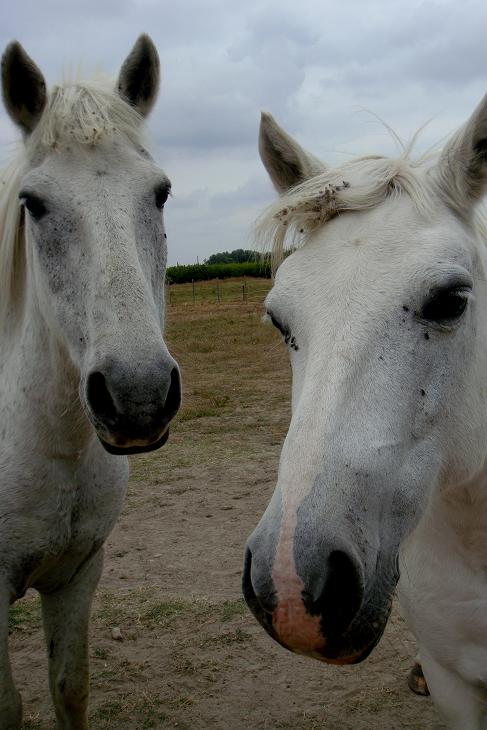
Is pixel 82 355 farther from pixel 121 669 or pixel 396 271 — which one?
pixel 121 669

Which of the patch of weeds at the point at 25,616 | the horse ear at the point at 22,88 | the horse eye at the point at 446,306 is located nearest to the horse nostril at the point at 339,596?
the horse eye at the point at 446,306

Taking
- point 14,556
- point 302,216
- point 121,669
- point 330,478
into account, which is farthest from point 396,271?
point 121,669

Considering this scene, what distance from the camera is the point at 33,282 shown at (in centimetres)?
299

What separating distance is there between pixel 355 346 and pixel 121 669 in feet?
10.7

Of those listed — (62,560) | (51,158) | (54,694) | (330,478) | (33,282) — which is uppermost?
(51,158)

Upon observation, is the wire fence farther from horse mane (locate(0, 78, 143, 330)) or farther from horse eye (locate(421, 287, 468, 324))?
horse eye (locate(421, 287, 468, 324))

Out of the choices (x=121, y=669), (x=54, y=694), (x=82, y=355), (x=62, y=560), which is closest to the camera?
(x=82, y=355)

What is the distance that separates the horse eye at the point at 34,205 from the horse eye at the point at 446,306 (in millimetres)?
1705

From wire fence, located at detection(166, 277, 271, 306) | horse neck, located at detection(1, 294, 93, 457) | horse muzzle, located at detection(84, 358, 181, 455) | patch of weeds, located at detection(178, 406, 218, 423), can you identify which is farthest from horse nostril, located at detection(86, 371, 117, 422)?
wire fence, located at detection(166, 277, 271, 306)

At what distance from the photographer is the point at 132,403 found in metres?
2.34

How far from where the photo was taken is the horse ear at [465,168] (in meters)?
2.12

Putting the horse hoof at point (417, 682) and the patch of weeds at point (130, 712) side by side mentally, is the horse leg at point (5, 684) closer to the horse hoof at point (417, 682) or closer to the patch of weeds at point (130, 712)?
the patch of weeds at point (130, 712)

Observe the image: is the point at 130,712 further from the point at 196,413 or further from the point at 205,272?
the point at 205,272

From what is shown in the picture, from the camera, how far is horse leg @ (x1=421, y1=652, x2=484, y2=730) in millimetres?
2521
